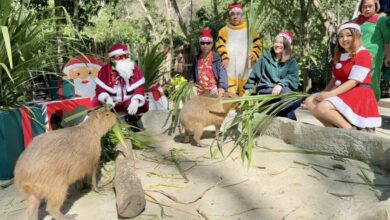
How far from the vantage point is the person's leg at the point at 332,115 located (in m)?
3.43

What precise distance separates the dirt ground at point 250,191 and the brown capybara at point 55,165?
243 millimetres

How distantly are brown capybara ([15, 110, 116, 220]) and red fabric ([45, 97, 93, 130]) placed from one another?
1488 millimetres

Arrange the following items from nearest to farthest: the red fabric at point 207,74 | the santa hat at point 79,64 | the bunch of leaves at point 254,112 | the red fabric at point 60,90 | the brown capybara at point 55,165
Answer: the brown capybara at point 55,165
the bunch of leaves at point 254,112
the red fabric at point 207,74
the red fabric at point 60,90
the santa hat at point 79,64

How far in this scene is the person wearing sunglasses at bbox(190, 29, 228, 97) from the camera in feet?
15.6

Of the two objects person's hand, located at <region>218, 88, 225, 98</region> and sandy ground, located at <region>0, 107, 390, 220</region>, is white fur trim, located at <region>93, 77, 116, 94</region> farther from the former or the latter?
person's hand, located at <region>218, 88, 225, 98</region>

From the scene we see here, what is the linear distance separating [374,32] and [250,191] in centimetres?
279

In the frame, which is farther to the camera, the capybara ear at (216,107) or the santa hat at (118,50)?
the santa hat at (118,50)

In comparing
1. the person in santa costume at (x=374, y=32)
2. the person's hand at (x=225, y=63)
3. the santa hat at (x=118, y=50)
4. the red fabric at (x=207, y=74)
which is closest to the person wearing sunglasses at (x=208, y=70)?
the red fabric at (x=207, y=74)

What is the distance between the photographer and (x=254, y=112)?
3615 mm

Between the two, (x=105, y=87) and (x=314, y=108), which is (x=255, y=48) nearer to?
(x=314, y=108)

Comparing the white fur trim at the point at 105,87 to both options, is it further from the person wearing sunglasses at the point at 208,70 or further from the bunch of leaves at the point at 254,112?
the bunch of leaves at the point at 254,112

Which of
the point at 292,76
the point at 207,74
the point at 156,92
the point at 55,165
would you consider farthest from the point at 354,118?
the point at 156,92

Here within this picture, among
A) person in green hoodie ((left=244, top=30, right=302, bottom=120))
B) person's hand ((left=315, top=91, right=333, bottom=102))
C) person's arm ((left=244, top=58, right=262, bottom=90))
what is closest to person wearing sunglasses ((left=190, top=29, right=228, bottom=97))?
person's arm ((left=244, top=58, right=262, bottom=90))

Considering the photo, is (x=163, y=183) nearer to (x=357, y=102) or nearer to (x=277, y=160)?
(x=277, y=160)
